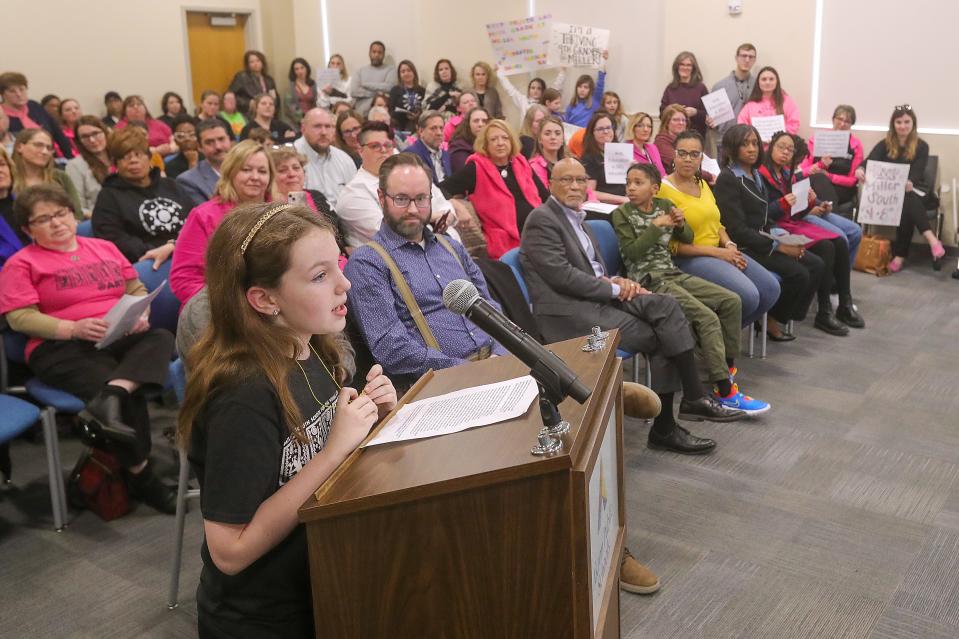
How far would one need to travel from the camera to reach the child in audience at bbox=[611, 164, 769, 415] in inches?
150

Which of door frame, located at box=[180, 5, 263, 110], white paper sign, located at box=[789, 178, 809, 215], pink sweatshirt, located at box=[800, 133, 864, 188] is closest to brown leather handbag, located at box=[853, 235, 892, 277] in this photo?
pink sweatshirt, located at box=[800, 133, 864, 188]

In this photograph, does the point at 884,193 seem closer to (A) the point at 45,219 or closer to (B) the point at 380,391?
(A) the point at 45,219

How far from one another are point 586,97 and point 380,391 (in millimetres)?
7588

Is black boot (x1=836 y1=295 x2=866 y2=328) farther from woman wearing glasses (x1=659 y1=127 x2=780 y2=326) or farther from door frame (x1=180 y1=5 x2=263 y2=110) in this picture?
door frame (x1=180 y1=5 x2=263 y2=110)

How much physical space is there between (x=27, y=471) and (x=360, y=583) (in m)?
2.82

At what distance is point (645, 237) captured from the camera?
3.85 meters

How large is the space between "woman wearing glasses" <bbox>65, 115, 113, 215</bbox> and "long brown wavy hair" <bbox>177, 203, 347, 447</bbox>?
12.2 ft

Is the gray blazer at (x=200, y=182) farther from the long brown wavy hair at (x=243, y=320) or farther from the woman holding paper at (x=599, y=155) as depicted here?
the long brown wavy hair at (x=243, y=320)

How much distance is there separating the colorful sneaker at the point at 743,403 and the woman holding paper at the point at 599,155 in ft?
6.97

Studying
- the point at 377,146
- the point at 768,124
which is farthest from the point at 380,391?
the point at 768,124

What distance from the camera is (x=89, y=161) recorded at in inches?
201

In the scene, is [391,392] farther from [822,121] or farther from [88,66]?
[88,66]

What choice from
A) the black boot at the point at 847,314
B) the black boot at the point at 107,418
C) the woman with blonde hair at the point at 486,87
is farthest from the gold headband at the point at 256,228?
the woman with blonde hair at the point at 486,87

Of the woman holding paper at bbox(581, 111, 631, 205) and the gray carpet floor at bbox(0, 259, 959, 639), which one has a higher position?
the woman holding paper at bbox(581, 111, 631, 205)
